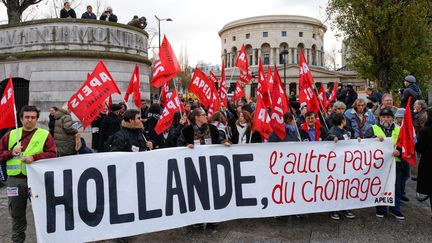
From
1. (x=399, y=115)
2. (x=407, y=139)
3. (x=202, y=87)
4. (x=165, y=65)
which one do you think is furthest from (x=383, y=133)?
(x=202, y=87)

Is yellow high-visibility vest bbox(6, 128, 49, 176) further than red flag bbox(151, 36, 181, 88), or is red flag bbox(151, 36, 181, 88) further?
red flag bbox(151, 36, 181, 88)

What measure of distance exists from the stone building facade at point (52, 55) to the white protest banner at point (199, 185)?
946 cm

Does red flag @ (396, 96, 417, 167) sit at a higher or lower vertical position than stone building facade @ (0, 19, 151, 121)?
lower

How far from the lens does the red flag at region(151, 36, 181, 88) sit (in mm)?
6562

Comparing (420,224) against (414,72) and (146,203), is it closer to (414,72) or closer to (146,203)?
(146,203)

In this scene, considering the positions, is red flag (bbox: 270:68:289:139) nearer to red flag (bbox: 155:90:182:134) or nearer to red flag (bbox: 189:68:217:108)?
red flag (bbox: 155:90:182:134)

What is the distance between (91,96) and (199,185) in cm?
249

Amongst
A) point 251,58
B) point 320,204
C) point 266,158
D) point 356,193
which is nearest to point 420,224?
point 356,193

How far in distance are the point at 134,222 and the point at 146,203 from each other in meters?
0.27

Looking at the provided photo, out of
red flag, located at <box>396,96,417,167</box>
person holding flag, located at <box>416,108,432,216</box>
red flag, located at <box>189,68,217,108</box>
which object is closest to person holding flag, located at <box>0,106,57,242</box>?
red flag, located at <box>189,68,217,108</box>

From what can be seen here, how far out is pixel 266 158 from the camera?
17.2 ft

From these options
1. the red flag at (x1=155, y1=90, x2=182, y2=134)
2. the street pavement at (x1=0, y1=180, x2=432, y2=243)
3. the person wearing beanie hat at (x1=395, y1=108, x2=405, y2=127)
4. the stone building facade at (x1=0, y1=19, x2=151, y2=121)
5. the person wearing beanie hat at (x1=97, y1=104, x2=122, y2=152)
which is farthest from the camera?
the stone building facade at (x1=0, y1=19, x2=151, y2=121)

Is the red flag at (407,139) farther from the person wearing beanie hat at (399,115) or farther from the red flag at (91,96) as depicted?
the red flag at (91,96)

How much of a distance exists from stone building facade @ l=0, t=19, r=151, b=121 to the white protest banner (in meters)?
9.46
